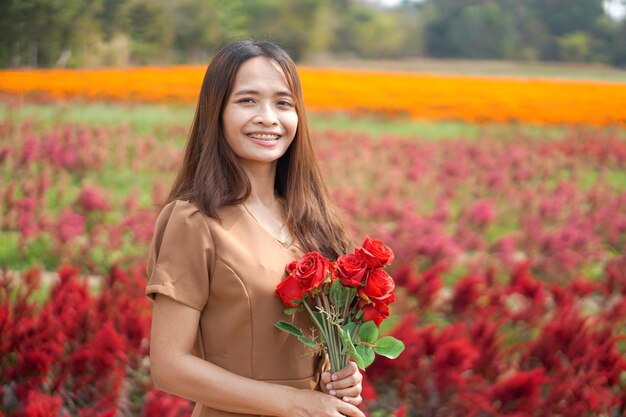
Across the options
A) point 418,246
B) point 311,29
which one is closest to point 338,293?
point 418,246

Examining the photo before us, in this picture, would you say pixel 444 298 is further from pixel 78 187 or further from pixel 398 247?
pixel 78 187

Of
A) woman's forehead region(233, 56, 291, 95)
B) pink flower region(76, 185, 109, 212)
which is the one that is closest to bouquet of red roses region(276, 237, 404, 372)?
woman's forehead region(233, 56, 291, 95)

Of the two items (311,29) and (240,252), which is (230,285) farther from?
(311,29)

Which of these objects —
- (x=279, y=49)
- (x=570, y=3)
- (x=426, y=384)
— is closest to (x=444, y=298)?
(x=426, y=384)

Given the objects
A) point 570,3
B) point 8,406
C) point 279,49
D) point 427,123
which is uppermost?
point 570,3

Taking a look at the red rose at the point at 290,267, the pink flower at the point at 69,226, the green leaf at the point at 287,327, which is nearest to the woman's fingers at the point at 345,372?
the green leaf at the point at 287,327

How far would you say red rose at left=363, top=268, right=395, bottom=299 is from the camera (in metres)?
1.43

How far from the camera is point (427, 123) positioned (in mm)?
6008

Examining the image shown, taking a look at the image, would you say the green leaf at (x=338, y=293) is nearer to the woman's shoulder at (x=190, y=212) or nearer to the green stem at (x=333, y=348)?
the green stem at (x=333, y=348)

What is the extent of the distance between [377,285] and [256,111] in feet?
1.40

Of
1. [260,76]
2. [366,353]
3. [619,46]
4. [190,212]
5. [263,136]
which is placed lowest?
[366,353]

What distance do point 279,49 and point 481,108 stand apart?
449cm

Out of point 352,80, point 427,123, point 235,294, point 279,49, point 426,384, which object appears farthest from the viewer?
point 427,123

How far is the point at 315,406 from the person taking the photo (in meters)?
1.40
